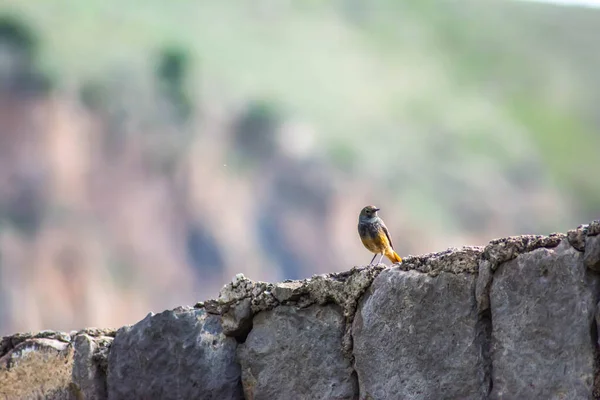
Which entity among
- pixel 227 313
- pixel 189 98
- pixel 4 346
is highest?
pixel 189 98

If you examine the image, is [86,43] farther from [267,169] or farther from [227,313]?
[227,313]

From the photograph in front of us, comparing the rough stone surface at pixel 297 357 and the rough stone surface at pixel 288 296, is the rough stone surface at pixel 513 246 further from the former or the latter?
the rough stone surface at pixel 297 357

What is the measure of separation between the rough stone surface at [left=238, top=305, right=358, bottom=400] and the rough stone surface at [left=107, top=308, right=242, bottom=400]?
0.30ft

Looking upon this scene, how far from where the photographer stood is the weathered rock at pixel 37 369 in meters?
4.82

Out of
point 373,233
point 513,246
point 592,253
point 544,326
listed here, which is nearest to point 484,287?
point 513,246

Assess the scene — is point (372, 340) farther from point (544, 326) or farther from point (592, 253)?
point (592, 253)

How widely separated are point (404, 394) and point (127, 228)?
27.8m

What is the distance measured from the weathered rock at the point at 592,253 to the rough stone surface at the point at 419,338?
0.46m

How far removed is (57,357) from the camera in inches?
191

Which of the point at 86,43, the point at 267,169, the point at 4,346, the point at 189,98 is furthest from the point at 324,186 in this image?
the point at 4,346

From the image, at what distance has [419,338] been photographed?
3.76 m

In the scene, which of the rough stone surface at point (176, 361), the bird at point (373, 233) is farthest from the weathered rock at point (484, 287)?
the bird at point (373, 233)

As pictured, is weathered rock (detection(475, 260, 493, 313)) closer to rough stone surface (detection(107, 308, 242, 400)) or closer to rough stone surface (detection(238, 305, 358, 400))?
rough stone surface (detection(238, 305, 358, 400))

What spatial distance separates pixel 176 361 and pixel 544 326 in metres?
1.60
